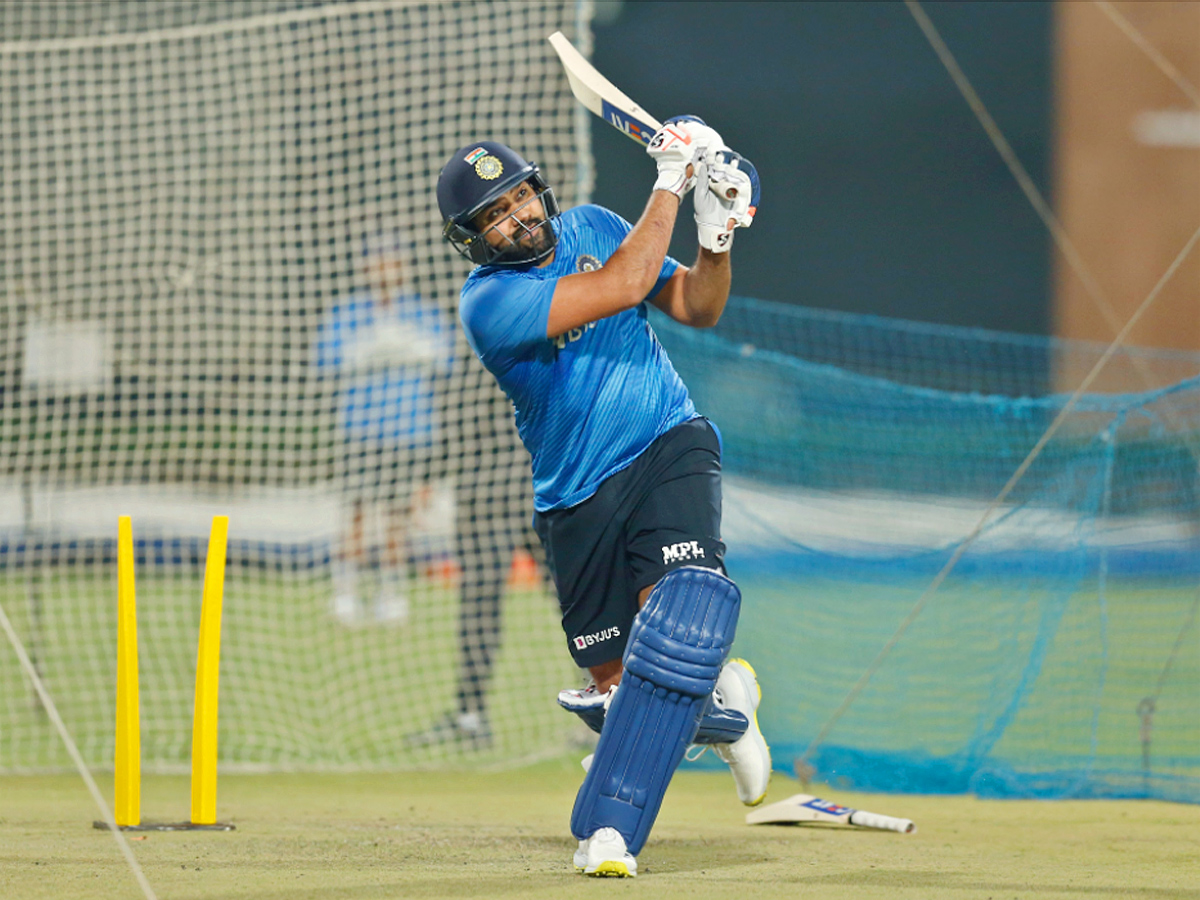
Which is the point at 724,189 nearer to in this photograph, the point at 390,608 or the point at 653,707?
the point at 653,707

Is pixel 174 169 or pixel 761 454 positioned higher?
pixel 174 169

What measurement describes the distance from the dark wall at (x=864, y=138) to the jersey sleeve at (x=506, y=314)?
41.6ft

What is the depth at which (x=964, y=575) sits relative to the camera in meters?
6.12

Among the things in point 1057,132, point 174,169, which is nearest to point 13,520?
point 174,169

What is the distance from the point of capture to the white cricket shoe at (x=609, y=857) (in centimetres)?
333

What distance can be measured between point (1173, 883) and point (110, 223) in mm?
8227

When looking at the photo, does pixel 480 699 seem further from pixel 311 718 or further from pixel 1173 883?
pixel 1173 883

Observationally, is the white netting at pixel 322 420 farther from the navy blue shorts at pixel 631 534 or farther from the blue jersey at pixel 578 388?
the blue jersey at pixel 578 388

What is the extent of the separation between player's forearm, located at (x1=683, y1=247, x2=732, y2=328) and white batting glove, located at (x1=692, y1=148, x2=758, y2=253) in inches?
3.6

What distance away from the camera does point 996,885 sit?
330cm

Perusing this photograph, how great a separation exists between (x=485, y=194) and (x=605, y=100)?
0.52 meters

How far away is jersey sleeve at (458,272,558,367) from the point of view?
11.6 ft

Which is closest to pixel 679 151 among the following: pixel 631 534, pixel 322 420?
pixel 631 534

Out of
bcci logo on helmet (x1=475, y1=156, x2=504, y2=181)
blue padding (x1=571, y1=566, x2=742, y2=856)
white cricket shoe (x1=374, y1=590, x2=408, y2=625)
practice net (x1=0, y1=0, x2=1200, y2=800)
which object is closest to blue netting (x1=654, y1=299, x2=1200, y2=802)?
practice net (x1=0, y1=0, x2=1200, y2=800)
